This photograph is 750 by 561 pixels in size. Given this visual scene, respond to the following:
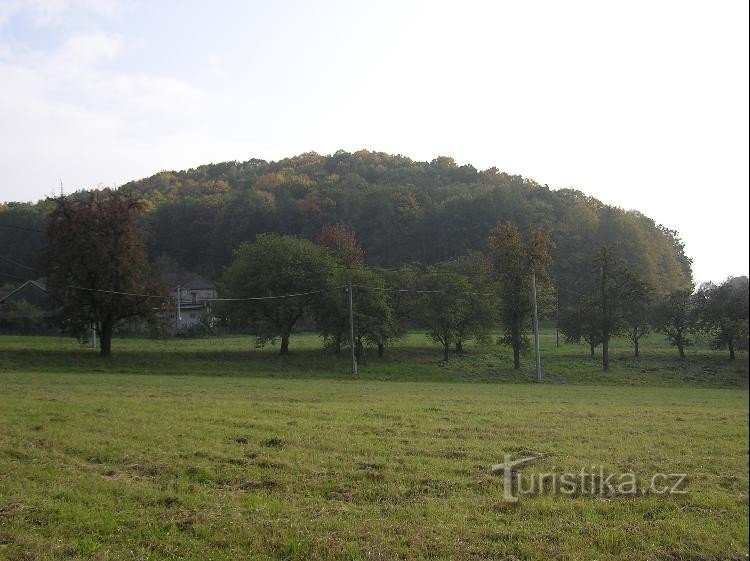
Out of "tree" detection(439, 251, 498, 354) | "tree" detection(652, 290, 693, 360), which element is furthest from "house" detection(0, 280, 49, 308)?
"tree" detection(652, 290, 693, 360)

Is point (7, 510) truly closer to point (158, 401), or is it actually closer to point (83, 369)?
point (158, 401)

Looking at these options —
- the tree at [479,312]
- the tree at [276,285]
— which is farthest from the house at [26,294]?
the tree at [479,312]

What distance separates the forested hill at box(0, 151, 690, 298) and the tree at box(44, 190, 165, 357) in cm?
4092

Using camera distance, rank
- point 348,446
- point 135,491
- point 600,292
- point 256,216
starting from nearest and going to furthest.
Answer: point 135,491 → point 348,446 → point 600,292 → point 256,216

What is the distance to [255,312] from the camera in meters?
54.4

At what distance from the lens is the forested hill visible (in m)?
88.7

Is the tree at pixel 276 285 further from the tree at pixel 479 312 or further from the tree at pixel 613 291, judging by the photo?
the tree at pixel 613 291

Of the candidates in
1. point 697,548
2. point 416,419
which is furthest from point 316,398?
point 697,548

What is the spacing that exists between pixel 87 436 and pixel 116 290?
124 feet

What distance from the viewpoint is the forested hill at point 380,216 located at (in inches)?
3492

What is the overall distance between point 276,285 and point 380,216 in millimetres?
51302

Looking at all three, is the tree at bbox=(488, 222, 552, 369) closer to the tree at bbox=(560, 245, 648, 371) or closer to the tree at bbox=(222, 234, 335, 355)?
the tree at bbox=(560, 245, 648, 371)

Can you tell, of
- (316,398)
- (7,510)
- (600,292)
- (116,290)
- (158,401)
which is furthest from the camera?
(600,292)

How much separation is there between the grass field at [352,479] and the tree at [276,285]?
1268 inches
